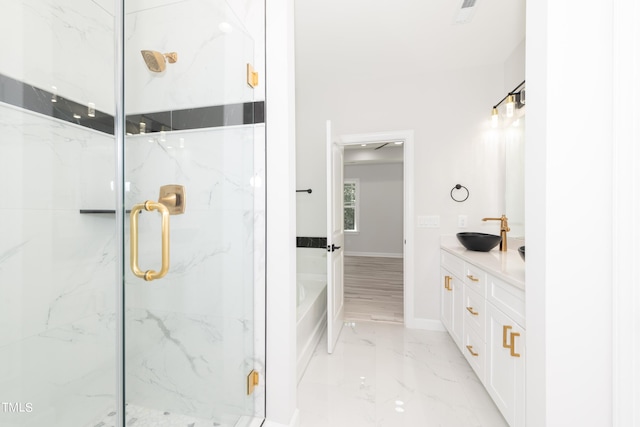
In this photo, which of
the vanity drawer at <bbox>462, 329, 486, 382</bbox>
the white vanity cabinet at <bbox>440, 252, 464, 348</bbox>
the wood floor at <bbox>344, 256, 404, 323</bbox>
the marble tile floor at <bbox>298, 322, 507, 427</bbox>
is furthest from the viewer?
the wood floor at <bbox>344, 256, 404, 323</bbox>

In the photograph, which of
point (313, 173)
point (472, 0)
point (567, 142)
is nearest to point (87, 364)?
point (567, 142)

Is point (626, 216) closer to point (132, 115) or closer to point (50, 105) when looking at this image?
point (132, 115)

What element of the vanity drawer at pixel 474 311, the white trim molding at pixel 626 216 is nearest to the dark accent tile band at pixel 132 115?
the white trim molding at pixel 626 216

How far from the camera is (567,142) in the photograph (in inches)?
38.0

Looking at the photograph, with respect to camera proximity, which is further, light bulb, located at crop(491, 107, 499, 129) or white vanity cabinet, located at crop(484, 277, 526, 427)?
light bulb, located at crop(491, 107, 499, 129)

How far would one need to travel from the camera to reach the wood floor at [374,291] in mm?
3207

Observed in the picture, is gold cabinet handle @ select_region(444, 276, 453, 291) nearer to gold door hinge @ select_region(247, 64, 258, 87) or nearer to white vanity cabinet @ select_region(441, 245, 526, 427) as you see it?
white vanity cabinet @ select_region(441, 245, 526, 427)

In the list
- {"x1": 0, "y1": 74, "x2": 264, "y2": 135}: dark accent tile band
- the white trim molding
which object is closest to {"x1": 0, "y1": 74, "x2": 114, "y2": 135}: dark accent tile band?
{"x1": 0, "y1": 74, "x2": 264, "y2": 135}: dark accent tile band

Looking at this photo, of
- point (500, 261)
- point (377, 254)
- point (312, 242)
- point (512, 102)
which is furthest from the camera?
point (377, 254)

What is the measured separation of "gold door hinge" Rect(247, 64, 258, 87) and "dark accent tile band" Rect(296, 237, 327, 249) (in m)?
2.14

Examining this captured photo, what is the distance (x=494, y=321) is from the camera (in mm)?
1562

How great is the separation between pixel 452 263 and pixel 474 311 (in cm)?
61

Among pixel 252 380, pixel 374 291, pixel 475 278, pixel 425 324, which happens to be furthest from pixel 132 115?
pixel 374 291

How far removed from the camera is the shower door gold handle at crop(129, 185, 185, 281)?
78 centimetres
